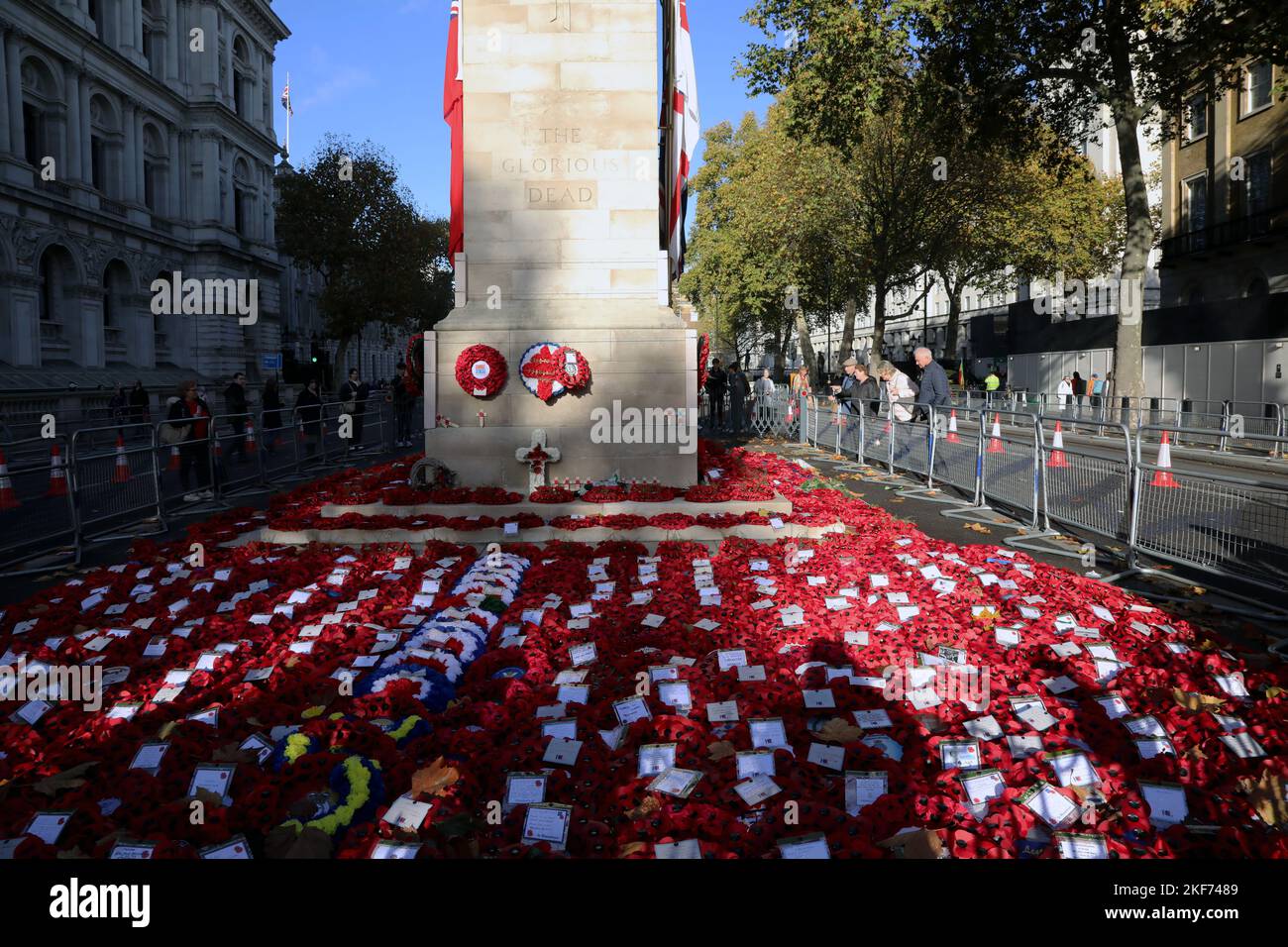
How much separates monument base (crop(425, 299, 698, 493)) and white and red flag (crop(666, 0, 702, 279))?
9.54 feet

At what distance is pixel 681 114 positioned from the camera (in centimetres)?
1317

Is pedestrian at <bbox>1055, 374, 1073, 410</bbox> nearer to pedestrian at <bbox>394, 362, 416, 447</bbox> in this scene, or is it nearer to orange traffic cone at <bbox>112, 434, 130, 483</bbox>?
pedestrian at <bbox>394, 362, 416, 447</bbox>

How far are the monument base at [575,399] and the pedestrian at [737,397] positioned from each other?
1627 centimetres

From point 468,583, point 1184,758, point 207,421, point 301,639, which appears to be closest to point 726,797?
point 1184,758

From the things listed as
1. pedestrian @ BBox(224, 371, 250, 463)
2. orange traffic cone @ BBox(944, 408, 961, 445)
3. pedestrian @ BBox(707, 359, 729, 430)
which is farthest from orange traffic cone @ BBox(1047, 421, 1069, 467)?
pedestrian @ BBox(707, 359, 729, 430)

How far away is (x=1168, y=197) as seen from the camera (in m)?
41.6

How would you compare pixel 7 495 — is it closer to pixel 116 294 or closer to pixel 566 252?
pixel 566 252

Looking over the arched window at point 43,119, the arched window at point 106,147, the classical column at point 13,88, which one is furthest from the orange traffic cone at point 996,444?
the arched window at point 106,147

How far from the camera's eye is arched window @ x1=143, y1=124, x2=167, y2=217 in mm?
47312

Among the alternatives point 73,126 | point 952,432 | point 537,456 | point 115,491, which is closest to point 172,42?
point 73,126

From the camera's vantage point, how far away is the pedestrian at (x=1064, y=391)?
34997 mm

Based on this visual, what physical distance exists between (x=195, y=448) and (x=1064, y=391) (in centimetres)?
3424

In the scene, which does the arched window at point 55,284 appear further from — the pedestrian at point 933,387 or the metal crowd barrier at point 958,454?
the metal crowd barrier at point 958,454
